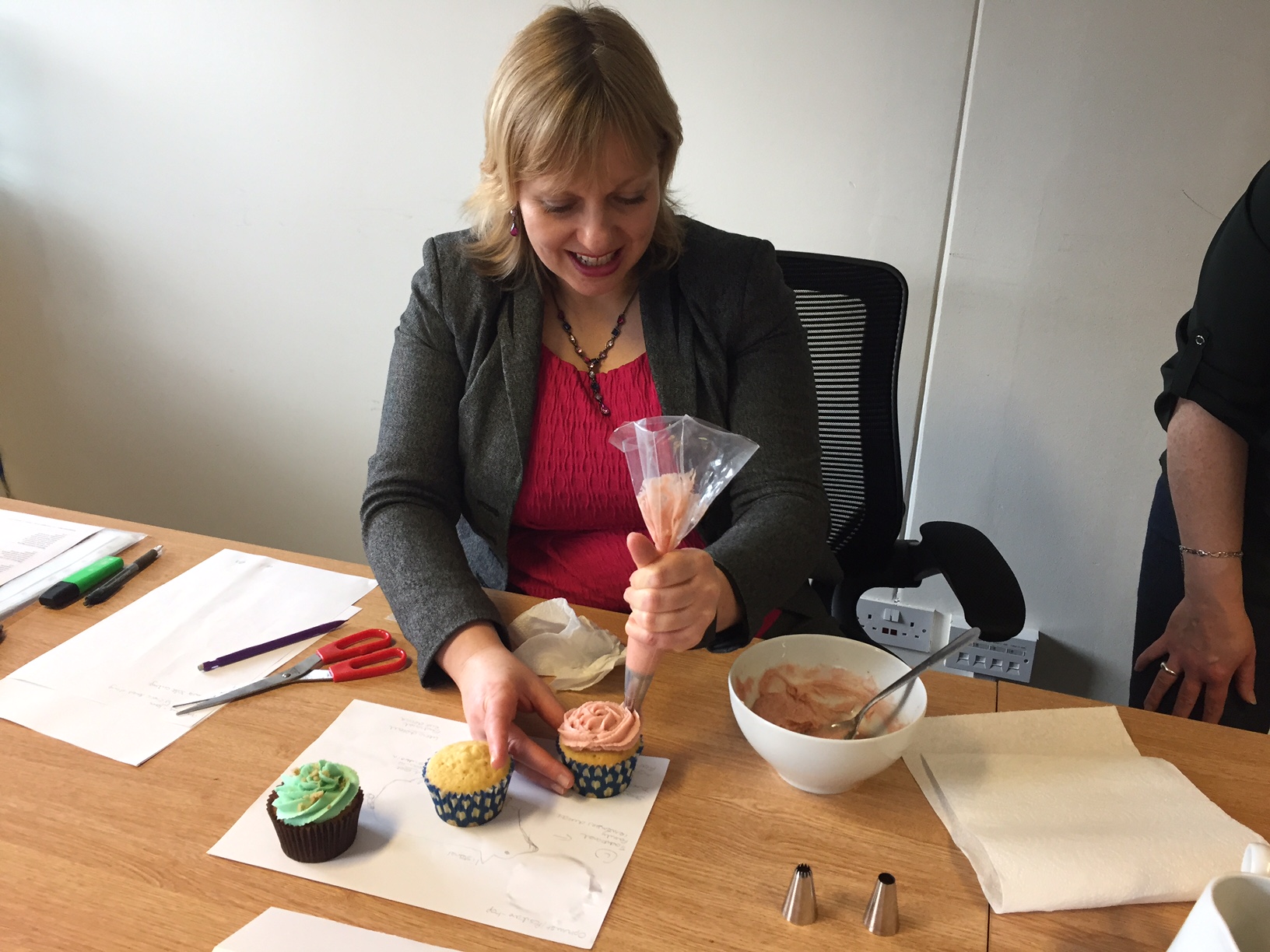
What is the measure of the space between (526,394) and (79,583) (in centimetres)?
62

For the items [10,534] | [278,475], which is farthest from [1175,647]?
[278,475]

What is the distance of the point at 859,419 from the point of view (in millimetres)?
1461

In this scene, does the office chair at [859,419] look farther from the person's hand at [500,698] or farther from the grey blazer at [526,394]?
the person's hand at [500,698]

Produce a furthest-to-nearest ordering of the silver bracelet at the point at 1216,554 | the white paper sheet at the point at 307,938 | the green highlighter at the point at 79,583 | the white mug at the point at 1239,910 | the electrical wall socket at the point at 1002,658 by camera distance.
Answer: the electrical wall socket at the point at 1002,658 → the silver bracelet at the point at 1216,554 → the green highlighter at the point at 79,583 → the white paper sheet at the point at 307,938 → the white mug at the point at 1239,910

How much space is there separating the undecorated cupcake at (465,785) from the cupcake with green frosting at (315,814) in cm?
7

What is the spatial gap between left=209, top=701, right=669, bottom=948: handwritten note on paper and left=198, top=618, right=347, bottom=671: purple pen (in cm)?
20

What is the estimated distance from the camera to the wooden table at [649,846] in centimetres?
68

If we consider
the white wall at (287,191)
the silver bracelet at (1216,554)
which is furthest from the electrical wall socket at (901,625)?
the silver bracelet at (1216,554)

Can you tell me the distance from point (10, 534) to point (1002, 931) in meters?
1.35

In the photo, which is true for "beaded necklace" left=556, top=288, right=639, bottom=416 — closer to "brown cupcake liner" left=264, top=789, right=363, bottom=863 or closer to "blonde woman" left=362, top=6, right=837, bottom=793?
"blonde woman" left=362, top=6, right=837, bottom=793

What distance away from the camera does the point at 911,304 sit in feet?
5.95

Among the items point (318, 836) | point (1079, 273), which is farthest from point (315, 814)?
point (1079, 273)

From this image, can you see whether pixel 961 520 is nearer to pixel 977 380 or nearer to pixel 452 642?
pixel 977 380

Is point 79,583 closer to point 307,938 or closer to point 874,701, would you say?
point 307,938
